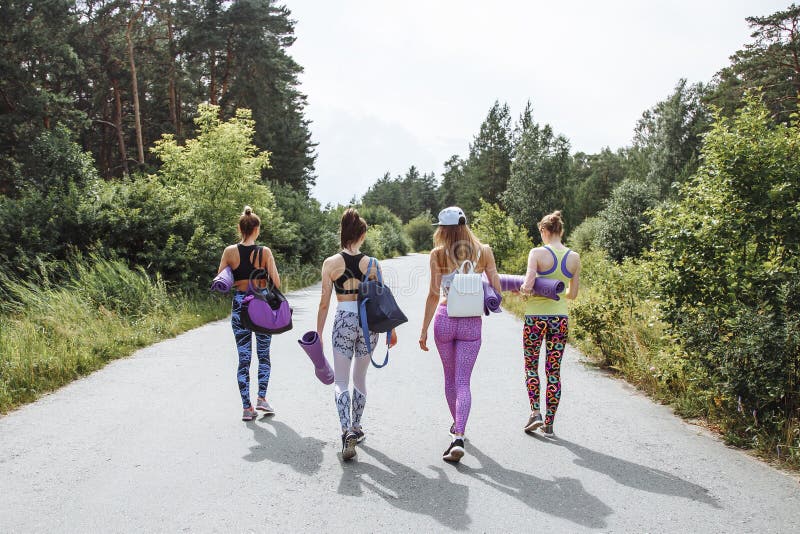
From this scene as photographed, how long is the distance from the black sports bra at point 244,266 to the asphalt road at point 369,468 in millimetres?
1349

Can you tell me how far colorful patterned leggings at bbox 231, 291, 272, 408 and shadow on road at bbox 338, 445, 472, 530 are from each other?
162cm

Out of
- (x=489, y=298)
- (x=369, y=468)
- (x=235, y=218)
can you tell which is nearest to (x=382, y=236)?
(x=235, y=218)

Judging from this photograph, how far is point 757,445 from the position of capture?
4359 millimetres

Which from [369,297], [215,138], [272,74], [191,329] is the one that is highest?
[272,74]

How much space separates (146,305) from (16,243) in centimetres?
396

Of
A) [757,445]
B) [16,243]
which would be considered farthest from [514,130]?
[757,445]

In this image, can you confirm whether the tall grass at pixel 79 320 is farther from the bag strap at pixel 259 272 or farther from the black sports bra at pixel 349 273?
the black sports bra at pixel 349 273

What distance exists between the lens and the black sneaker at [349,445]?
4.14 metres

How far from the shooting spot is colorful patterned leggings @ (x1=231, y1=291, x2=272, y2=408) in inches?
207

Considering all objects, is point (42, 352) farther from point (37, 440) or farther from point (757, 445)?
point (757, 445)

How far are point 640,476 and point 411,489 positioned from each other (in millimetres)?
1662

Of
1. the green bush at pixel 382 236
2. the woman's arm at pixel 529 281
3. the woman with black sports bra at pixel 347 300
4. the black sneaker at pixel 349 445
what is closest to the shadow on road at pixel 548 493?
the black sneaker at pixel 349 445

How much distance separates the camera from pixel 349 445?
13.6ft

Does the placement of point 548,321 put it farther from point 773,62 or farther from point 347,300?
point 773,62
